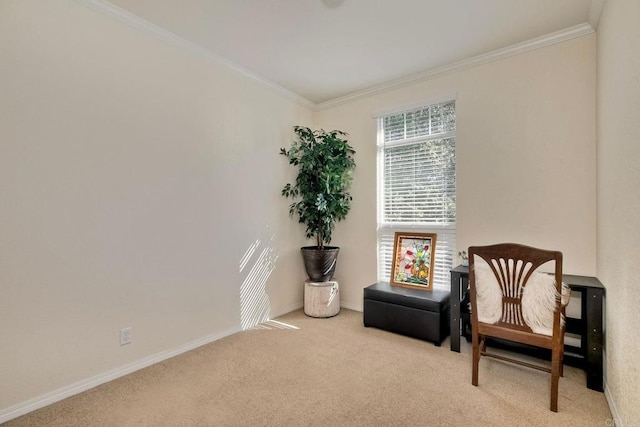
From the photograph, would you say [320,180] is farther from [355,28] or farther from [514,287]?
[514,287]

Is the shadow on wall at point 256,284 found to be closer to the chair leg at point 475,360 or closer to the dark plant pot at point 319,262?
the dark plant pot at point 319,262

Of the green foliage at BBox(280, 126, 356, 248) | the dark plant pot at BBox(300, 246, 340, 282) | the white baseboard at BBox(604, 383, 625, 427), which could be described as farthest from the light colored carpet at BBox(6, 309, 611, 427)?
the green foliage at BBox(280, 126, 356, 248)

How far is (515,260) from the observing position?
200 cm

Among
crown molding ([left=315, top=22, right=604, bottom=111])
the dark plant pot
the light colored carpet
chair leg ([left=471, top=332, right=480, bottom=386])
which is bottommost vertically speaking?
the light colored carpet

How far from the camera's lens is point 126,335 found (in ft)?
7.57

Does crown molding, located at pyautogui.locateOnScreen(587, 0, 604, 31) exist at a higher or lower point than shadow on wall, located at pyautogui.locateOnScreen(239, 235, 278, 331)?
higher

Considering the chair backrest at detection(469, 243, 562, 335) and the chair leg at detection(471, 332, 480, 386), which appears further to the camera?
the chair leg at detection(471, 332, 480, 386)

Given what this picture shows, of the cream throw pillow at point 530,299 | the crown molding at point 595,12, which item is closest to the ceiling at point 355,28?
the crown molding at point 595,12

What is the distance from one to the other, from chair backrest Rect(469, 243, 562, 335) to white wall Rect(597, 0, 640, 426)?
30 cm

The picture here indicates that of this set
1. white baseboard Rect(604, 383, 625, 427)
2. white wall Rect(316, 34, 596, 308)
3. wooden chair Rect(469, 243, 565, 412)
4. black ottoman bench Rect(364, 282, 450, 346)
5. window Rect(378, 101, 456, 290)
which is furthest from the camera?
window Rect(378, 101, 456, 290)

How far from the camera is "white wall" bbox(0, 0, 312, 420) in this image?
1847mm

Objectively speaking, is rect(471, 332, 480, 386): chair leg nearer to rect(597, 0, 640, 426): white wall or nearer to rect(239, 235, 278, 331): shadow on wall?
rect(597, 0, 640, 426): white wall

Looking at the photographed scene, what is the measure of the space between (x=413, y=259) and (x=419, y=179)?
875mm

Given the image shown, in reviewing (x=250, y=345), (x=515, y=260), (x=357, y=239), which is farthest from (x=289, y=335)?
(x=515, y=260)
